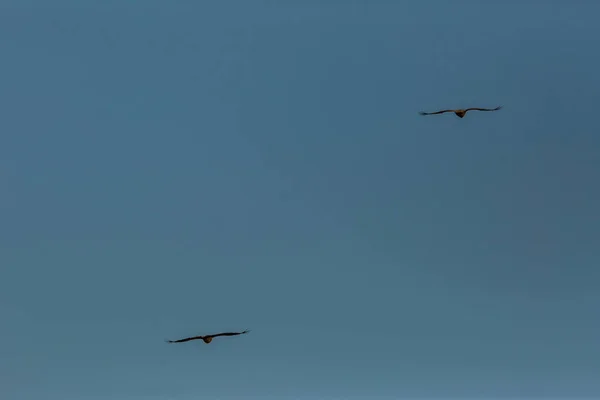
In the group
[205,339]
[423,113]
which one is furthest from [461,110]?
[205,339]

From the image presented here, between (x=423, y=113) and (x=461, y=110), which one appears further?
(x=461, y=110)

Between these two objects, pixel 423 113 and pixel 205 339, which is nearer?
pixel 423 113

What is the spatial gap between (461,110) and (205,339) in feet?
85.7

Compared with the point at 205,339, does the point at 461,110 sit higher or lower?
higher

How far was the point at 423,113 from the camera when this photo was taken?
74250mm

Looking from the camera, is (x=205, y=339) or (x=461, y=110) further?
(x=461, y=110)

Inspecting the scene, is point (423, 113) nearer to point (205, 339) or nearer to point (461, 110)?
point (461, 110)

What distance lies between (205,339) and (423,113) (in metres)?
22.2

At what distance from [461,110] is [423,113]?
12.6m

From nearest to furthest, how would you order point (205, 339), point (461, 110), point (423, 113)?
point (423, 113), point (205, 339), point (461, 110)

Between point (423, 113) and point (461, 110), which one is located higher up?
point (461, 110)

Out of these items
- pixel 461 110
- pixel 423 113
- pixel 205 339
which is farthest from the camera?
pixel 461 110

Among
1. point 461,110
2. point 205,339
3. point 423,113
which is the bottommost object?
point 205,339

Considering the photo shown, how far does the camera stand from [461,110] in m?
86.1
